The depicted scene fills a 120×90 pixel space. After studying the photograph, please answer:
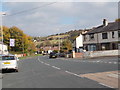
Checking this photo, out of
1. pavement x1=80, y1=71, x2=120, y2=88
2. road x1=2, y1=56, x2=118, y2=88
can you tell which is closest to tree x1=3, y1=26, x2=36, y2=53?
road x1=2, y1=56, x2=118, y2=88

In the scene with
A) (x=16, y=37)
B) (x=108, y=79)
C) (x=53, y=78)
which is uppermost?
(x=16, y=37)

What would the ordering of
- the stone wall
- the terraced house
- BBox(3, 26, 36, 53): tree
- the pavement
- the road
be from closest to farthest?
the pavement → the road → the stone wall → the terraced house → BBox(3, 26, 36, 53): tree

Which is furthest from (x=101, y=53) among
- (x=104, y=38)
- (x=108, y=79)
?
(x=108, y=79)

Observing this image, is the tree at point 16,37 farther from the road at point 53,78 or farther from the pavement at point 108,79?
the pavement at point 108,79

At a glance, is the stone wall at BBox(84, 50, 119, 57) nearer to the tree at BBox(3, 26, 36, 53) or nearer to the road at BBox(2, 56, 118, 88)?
the road at BBox(2, 56, 118, 88)

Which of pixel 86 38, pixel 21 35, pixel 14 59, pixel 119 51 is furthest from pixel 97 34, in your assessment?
pixel 21 35

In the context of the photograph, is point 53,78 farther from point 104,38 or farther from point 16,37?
point 16,37

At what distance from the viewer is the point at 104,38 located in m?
54.7

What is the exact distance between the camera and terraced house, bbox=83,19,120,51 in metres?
52.0

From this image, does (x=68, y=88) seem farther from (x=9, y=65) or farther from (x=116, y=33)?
(x=116, y=33)

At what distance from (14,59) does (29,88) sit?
32.2ft

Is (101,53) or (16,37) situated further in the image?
(16,37)

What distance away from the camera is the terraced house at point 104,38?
171ft

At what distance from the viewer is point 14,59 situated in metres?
20.0
